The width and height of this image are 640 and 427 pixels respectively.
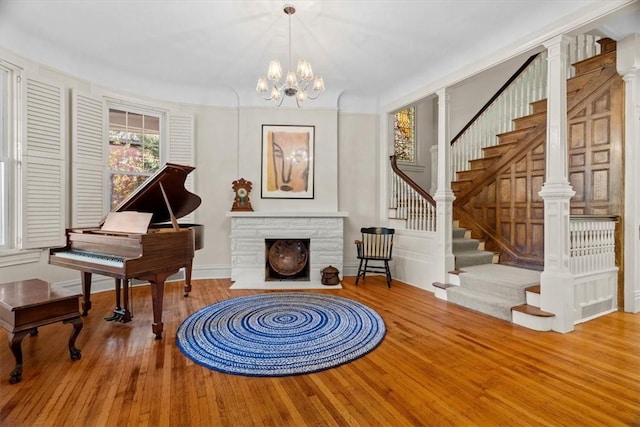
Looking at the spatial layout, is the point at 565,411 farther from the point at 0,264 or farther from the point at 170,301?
the point at 0,264

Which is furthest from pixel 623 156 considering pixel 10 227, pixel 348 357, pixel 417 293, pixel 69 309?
pixel 10 227

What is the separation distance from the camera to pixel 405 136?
696 centimetres

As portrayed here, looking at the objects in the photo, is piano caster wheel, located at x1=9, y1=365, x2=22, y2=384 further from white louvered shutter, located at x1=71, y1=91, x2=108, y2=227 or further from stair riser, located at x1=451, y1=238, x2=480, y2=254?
stair riser, located at x1=451, y1=238, x2=480, y2=254

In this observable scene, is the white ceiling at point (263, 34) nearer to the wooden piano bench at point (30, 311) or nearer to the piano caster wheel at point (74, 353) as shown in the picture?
the wooden piano bench at point (30, 311)

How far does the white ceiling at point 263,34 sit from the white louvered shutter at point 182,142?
651 mm

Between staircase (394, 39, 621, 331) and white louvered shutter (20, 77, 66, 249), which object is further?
white louvered shutter (20, 77, 66, 249)

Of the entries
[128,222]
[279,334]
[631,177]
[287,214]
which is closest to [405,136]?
[287,214]

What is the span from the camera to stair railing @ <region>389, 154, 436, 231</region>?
14.9 ft

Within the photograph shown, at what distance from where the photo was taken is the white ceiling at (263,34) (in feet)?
9.74

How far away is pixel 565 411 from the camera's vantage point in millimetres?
1790

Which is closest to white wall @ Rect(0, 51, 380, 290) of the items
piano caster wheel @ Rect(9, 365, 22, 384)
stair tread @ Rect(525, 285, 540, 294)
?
stair tread @ Rect(525, 285, 540, 294)

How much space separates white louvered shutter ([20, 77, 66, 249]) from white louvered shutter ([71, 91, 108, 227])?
140 millimetres

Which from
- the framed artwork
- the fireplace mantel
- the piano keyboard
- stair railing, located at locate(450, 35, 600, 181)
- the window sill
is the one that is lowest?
the window sill

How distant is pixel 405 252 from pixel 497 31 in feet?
10.1
